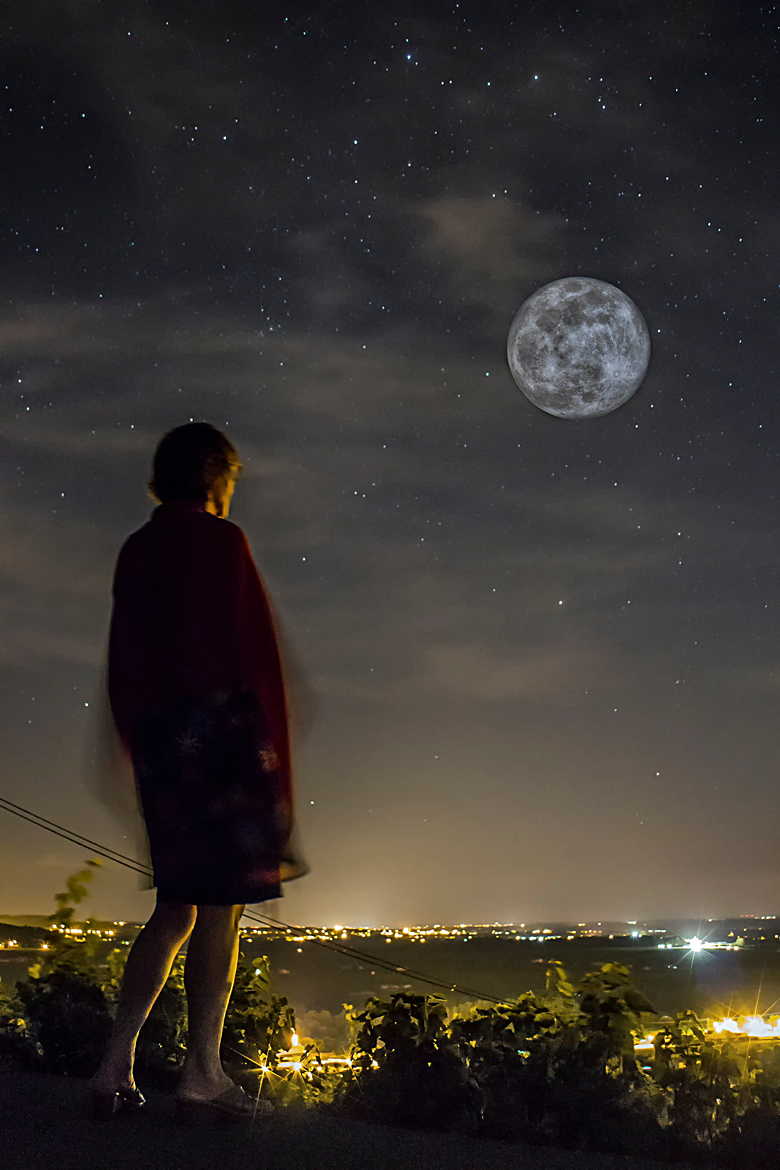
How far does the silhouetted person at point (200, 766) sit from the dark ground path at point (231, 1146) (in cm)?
12

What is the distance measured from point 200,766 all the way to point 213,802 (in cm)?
11

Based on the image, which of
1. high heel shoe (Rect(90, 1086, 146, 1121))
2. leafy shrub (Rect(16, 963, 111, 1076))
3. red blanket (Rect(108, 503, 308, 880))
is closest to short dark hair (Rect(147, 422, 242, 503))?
red blanket (Rect(108, 503, 308, 880))

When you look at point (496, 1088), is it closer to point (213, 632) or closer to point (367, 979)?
point (213, 632)

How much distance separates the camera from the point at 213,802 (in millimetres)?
3258

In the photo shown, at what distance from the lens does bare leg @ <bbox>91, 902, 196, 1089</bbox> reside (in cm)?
321

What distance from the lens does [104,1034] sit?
15.3ft

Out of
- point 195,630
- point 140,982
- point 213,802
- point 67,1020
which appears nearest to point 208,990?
point 140,982

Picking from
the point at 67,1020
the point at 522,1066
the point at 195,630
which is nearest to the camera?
the point at 195,630

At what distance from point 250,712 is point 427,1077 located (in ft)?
5.08

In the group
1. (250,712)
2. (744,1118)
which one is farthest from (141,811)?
(744,1118)

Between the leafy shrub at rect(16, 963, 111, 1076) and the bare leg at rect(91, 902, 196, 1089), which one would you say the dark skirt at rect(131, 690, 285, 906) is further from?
the leafy shrub at rect(16, 963, 111, 1076)

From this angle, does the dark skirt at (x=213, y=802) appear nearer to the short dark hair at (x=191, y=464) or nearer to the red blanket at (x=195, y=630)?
the red blanket at (x=195, y=630)

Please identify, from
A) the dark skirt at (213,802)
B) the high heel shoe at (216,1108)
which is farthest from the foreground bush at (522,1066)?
the dark skirt at (213,802)

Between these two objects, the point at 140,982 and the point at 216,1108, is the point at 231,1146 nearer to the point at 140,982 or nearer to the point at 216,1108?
the point at 216,1108
